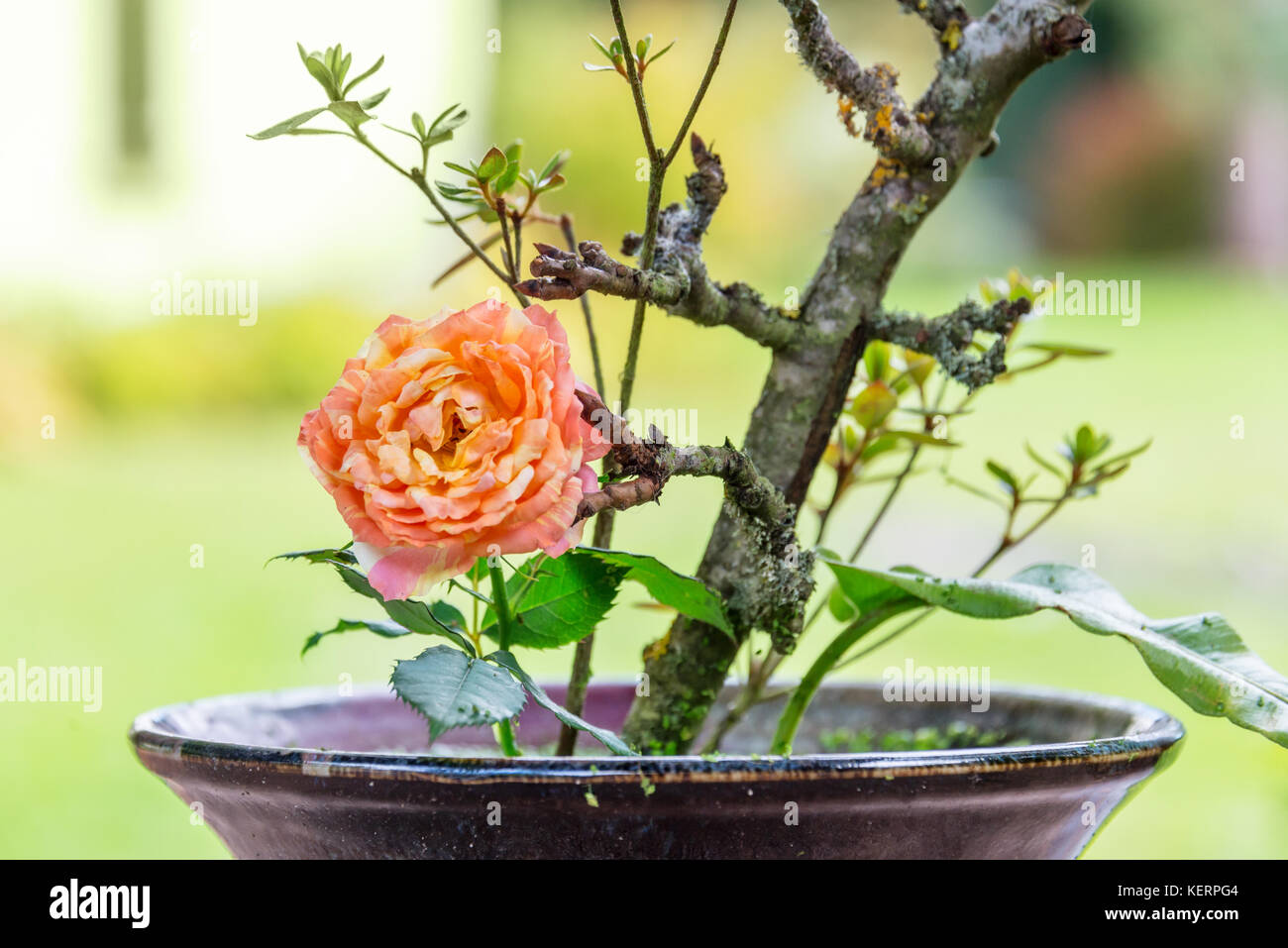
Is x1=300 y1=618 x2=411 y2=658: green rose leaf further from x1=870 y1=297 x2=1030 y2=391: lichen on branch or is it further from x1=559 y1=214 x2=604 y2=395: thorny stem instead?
x1=870 y1=297 x2=1030 y2=391: lichen on branch

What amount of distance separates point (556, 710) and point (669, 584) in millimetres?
109

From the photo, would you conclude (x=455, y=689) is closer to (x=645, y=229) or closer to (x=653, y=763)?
(x=653, y=763)

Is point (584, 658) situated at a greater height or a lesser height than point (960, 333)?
lesser

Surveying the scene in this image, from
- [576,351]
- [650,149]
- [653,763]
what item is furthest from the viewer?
[576,351]

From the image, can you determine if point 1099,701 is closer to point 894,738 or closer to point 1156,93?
point 894,738

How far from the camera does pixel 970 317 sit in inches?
25.9

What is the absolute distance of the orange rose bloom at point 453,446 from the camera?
0.44 metres

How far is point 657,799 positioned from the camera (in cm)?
43

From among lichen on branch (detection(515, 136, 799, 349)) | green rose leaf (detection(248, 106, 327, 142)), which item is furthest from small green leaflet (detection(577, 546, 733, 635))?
green rose leaf (detection(248, 106, 327, 142))

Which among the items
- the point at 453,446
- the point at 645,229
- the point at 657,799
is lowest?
the point at 657,799

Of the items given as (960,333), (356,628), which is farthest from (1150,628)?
(356,628)

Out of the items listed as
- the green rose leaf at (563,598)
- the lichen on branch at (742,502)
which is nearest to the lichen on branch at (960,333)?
the lichen on branch at (742,502)

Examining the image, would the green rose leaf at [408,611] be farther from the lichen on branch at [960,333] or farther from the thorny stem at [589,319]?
Answer: the lichen on branch at [960,333]

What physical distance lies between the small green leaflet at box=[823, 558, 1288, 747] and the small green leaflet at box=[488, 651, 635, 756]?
0.49 ft
